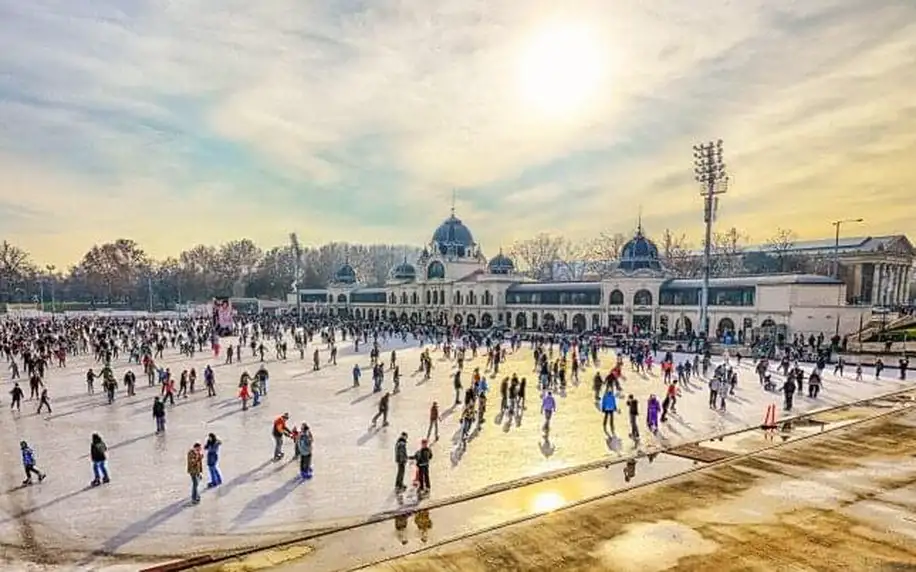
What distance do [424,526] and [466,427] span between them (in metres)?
5.77

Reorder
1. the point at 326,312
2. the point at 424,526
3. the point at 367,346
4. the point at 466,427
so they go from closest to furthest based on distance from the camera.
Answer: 1. the point at 424,526
2. the point at 466,427
3. the point at 367,346
4. the point at 326,312

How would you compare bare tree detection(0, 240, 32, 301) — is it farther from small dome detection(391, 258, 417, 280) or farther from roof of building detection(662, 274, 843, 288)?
roof of building detection(662, 274, 843, 288)

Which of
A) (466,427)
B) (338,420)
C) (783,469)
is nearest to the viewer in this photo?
A: (783,469)

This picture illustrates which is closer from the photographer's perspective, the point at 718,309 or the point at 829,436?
the point at 829,436

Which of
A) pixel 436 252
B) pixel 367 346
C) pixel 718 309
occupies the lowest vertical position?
pixel 367 346

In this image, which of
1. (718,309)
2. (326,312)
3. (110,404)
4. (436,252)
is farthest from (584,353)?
(326,312)

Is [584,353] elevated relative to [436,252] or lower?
lower

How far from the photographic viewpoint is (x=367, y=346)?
43562 millimetres

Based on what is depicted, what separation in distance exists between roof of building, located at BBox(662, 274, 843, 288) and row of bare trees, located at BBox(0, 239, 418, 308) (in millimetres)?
60031

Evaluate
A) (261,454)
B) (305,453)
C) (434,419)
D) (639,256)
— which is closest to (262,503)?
(305,453)

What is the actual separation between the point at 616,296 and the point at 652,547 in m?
44.6

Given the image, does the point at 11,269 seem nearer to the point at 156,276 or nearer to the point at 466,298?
the point at 156,276

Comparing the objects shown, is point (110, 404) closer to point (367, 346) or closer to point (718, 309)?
point (367, 346)

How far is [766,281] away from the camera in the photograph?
41688 mm
